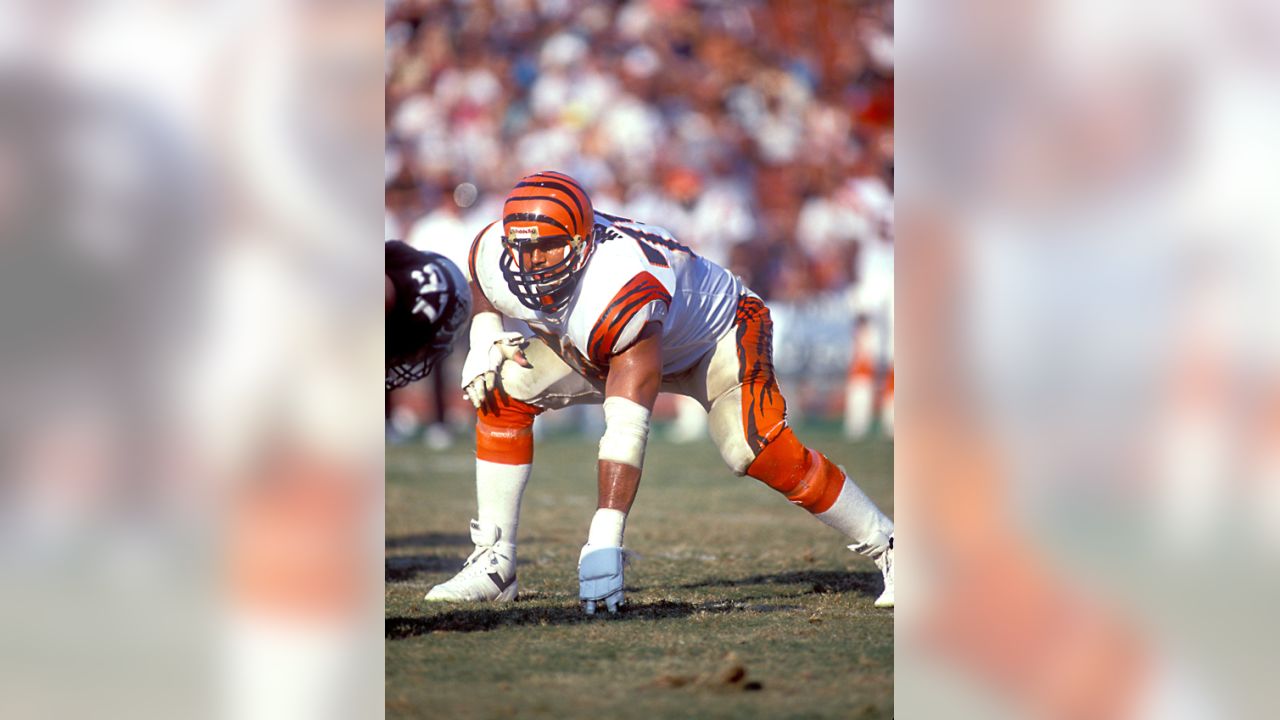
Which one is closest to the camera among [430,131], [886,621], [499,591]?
[886,621]

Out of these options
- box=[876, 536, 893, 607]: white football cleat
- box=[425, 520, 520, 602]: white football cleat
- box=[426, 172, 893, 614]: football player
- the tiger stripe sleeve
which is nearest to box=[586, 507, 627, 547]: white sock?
box=[426, 172, 893, 614]: football player

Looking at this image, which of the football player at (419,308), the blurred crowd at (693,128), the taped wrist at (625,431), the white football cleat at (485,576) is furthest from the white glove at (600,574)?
the blurred crowd at (693,128)

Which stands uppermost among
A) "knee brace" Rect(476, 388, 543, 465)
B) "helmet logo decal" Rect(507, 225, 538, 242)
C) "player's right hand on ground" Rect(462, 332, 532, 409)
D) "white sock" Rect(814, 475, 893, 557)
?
"helmet logo decal" Rect(507, 225, 538, 242)

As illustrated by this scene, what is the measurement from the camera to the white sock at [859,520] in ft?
14.2

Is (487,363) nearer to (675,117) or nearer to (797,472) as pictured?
(797,472)

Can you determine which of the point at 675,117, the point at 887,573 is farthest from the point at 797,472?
the point at 675,117

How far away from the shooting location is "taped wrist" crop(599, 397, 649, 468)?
3959mm

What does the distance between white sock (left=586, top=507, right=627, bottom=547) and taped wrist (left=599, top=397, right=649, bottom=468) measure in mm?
143

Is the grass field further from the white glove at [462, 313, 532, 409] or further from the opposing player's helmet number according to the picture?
the opposing player's helmet number
